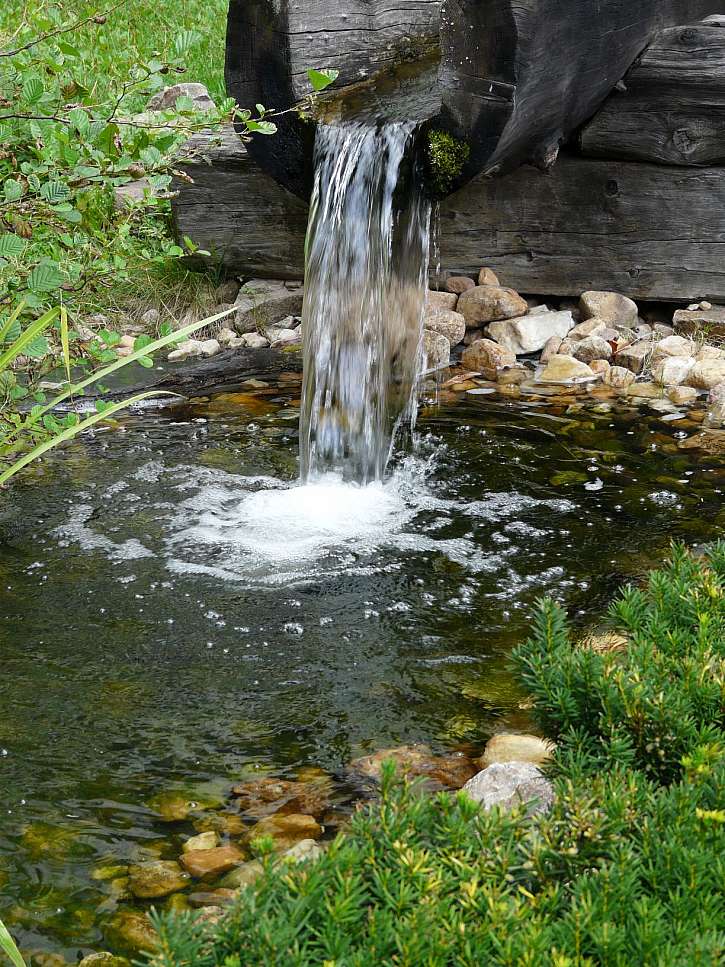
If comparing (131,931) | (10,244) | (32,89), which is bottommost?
(131,931)

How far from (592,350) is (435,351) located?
81 cm

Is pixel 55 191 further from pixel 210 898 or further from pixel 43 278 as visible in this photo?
pixel 210 898

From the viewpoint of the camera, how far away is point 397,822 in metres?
1.62

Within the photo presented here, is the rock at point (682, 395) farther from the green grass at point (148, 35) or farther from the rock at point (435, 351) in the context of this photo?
the green grass at point (148, 35)

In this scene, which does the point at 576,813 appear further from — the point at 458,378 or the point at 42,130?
the point at 458,378

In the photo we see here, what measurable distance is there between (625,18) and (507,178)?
119 cm

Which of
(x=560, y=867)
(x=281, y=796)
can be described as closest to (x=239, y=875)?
(x=281, y=796)

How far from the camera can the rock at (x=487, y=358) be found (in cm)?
588

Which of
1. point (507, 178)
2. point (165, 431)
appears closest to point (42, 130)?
point (165, 431)

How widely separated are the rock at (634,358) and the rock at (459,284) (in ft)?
3.26

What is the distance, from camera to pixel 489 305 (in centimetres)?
613

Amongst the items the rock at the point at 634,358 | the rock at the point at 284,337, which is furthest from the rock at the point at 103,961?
the rock at the point at 284,337

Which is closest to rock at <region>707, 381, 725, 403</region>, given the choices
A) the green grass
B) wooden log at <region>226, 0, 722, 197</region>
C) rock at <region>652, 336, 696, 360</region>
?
rock at <region>652, 336, 696, 360</region>

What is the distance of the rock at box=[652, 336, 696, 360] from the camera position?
18.5ft
